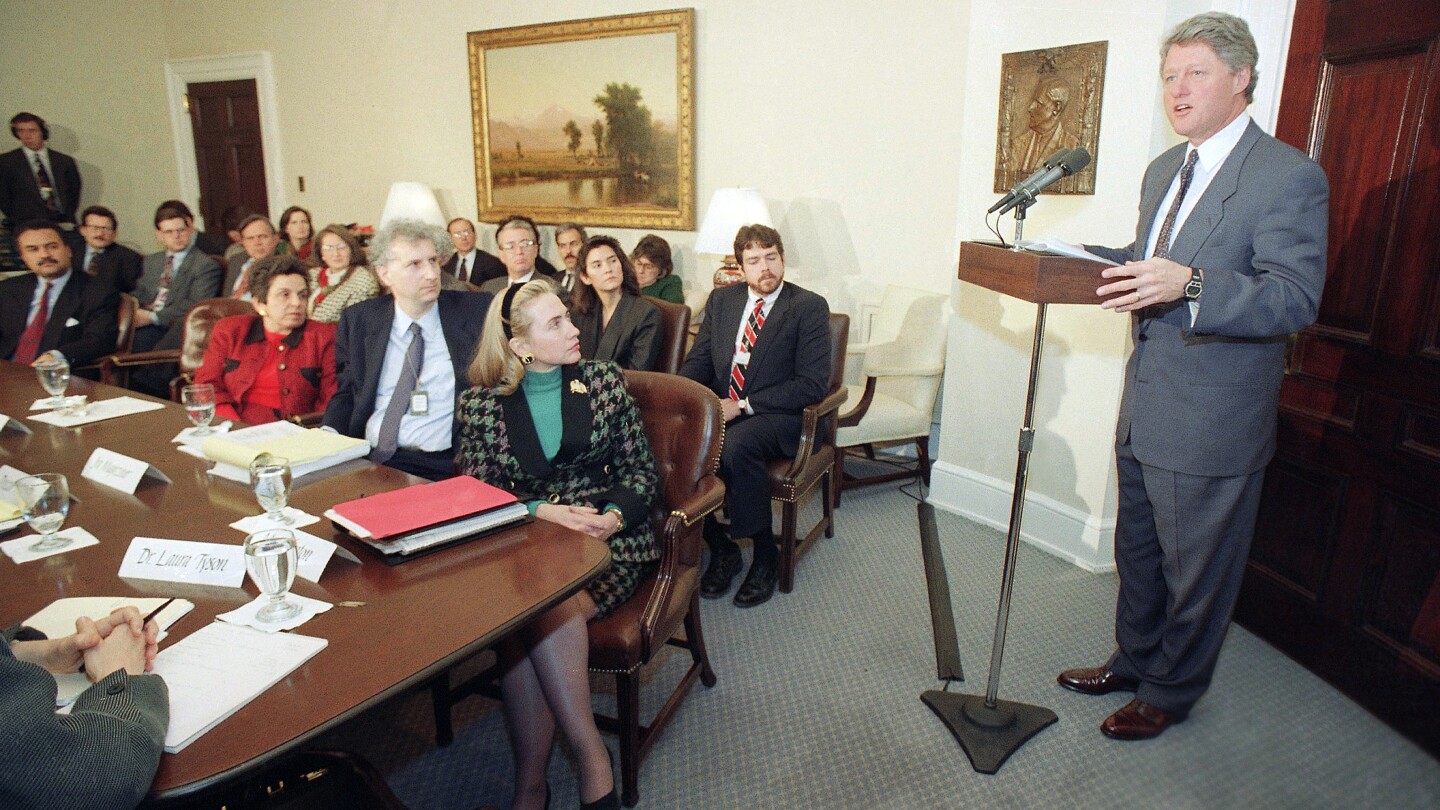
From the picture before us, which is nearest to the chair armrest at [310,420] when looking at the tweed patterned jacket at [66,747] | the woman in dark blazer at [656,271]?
the tweed patterned jacket at [66,747]

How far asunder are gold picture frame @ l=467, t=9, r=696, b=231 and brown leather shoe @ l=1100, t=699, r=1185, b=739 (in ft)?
12.5

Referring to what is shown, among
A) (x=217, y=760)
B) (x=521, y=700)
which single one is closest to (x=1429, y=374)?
(x=521, y=700)

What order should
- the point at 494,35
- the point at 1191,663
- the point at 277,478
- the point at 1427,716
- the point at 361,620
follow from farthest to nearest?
1. the point at 494,35
2. the point at 1191,663
3. the point at 277,478
4. the point at 361,620
5. the point at 1427,716

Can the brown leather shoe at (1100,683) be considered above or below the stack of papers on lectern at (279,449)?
below

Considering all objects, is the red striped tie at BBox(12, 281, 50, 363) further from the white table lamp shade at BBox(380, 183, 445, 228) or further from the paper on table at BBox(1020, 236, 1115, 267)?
the paper on table at BBox(1020, 236, 1115, 267)

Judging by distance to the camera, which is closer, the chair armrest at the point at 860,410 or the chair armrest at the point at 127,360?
the chair armrest at the point at 860,410

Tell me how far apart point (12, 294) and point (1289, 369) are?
5.52m

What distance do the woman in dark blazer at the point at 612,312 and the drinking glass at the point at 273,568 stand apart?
2303mm

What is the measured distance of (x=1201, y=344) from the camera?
1.91m

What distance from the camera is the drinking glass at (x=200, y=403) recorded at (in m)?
2.26

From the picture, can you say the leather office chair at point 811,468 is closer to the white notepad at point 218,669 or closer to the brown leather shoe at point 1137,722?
the brown leather shoe at point 1137,722

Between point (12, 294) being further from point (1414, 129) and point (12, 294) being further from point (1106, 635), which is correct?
point (1414, 129)

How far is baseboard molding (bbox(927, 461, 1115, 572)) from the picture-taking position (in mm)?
3164

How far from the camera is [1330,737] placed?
138 cm
